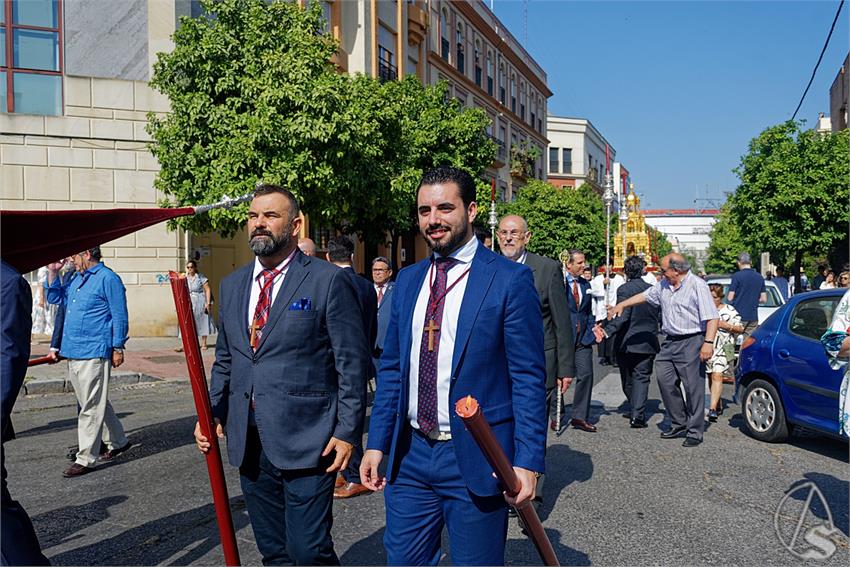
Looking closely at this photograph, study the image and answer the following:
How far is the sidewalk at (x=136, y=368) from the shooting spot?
11.2 meters

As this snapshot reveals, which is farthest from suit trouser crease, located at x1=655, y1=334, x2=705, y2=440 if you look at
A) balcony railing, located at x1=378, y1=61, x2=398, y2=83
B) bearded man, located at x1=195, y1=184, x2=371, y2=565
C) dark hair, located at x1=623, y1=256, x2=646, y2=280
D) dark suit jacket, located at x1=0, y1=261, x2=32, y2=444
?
balcony railing, located at x1=378, y1=61, x2=398, y2=83

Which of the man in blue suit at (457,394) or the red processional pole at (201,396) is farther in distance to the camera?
the red processional pole at (201,396)

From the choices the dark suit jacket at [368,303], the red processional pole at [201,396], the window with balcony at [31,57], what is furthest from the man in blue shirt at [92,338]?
the window with balcony at [31,57]

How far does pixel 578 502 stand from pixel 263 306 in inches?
127

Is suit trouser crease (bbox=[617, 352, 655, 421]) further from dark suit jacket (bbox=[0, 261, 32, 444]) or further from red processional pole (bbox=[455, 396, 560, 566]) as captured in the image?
dark suit jacket (bbox=[0, 261, 32, 444])

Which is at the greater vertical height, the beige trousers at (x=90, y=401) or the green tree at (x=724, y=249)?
the green tree at (x=724, y=249)

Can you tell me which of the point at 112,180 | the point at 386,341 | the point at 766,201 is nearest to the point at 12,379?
the point at 386,341

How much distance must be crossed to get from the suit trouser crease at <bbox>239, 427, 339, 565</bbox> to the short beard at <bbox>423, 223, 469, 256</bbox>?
3.68 feet

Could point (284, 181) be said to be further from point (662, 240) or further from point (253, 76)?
point (662, 240)

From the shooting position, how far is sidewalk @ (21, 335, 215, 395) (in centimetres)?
1116

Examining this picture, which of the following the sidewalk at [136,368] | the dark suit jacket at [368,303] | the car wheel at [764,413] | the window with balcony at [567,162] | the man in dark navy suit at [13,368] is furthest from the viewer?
the window with balcony at [567,162]

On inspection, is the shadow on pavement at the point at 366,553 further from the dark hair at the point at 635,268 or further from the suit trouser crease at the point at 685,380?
the dark hair at the point at 635,268

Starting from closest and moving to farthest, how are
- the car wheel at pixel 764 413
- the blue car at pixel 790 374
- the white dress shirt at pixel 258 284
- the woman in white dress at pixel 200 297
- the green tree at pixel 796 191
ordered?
1. the white dress shirt at pixel 258 284
2. the blue car at pixel 790 374
3. the car wheel at pixel 764 413
4. the woman in white dress at pixel 200 297
5. the green tree at pixel 796 191

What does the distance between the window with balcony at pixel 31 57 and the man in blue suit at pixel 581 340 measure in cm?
1323
